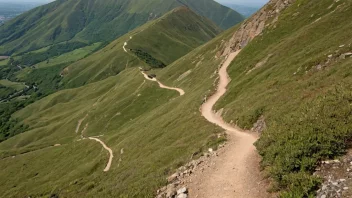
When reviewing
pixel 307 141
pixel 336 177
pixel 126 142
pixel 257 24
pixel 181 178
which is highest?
pixel 181 178

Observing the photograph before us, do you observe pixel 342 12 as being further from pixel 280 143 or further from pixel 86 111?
pixel 86 111

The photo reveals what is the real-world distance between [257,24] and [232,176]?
91.3 metres

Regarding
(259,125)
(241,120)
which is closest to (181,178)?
(259,125)

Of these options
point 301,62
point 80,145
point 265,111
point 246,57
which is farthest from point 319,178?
point 80,145

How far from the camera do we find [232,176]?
81.6 feet

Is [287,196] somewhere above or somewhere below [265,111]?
above

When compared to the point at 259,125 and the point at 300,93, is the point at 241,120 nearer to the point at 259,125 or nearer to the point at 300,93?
the point at 259,125

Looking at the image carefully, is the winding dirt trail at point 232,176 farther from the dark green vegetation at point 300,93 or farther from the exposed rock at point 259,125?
the exposed rock at point 259,125

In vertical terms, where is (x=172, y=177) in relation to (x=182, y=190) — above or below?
below

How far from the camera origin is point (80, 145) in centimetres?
11538

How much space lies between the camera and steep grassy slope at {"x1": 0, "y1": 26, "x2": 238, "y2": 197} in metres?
42.2

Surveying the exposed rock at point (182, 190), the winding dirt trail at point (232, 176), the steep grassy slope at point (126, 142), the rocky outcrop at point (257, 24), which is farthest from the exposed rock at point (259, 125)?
A: the rocky outcrop at point (257, 24)

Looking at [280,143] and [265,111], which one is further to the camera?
[265,111]

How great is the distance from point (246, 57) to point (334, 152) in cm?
7222
